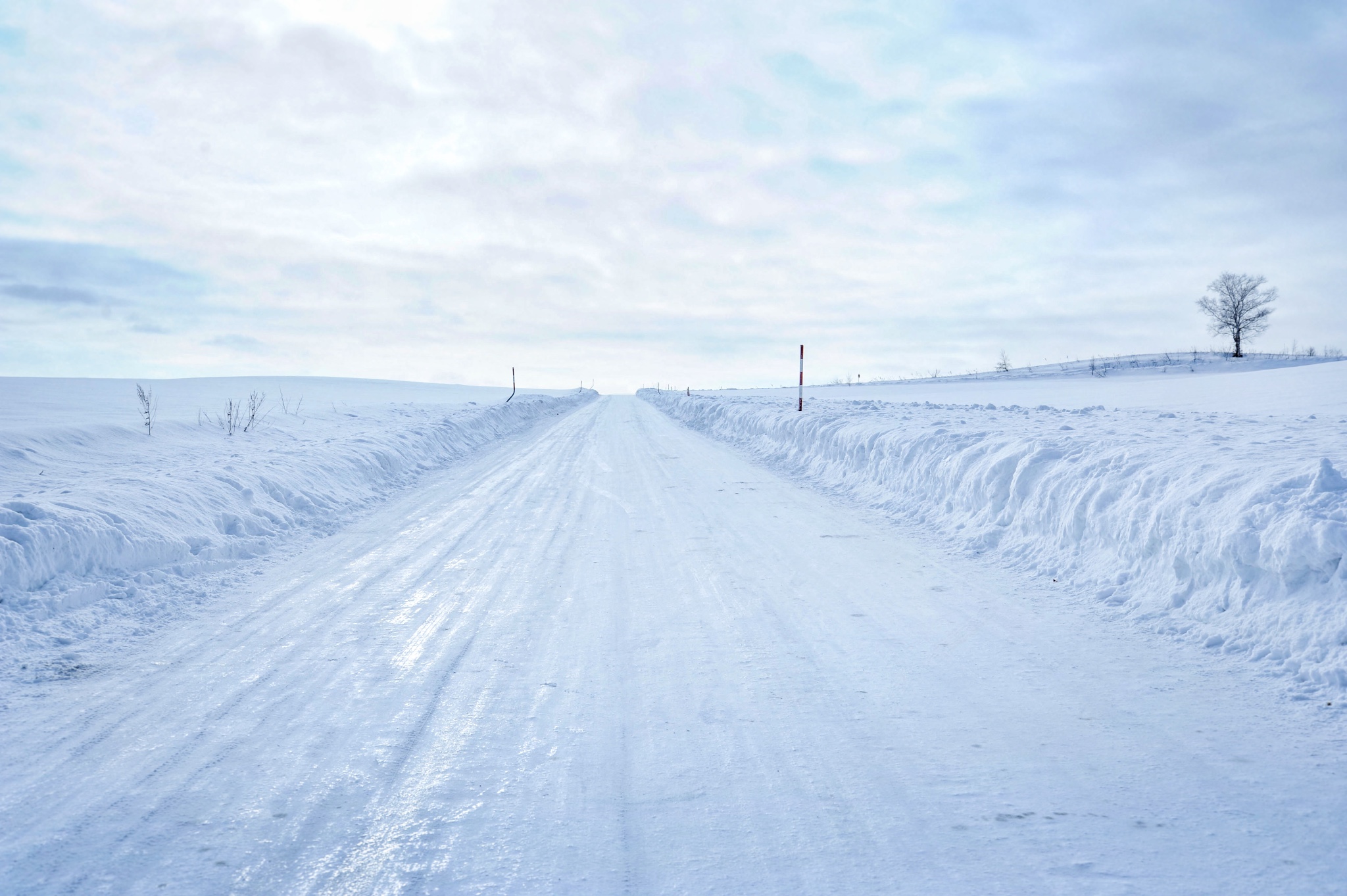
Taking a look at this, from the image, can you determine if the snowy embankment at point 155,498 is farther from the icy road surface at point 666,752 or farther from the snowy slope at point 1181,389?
the snowy slope at point 1181,389

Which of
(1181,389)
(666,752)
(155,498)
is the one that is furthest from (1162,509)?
(1181,389)

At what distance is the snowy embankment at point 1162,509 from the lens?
15.8 feet

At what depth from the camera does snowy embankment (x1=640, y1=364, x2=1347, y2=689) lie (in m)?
4.82

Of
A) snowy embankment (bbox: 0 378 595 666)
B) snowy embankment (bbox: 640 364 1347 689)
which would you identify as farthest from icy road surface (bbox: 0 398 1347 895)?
snowy embankment (bbox: 0 378 595 666)

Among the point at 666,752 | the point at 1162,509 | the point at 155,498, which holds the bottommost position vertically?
the point at 666,752

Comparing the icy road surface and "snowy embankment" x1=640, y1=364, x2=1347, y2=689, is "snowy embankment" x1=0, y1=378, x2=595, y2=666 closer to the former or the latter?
the icy road surface

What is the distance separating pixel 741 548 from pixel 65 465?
12921 millimetres

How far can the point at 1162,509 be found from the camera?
20.9ft

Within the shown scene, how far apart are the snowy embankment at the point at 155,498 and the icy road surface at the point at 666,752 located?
3.36ft

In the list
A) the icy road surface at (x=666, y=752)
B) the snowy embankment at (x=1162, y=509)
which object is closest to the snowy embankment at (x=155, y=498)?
the icy road surface at (x=666, y=752)

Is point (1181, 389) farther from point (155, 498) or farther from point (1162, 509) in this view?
point (155, 498)

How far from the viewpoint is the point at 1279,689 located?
4.17 m

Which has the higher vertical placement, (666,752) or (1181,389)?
(1181,389)

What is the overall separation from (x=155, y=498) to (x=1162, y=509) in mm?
10012
